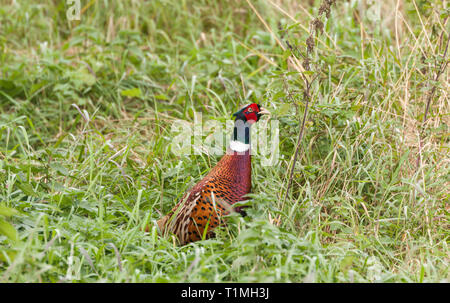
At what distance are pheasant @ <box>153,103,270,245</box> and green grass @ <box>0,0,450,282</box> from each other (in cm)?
10

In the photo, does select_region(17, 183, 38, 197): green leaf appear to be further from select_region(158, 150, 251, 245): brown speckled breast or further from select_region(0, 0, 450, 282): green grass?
select_region(158, 150, 251, 245): brown speckled breast

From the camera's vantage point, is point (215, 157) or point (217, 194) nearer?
point (217, 194)

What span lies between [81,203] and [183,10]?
11.0 ft

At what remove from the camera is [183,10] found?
5926 mm

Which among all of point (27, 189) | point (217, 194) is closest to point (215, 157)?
point (217, 194)

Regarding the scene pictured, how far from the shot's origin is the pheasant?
3074 millimetres

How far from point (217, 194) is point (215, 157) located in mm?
704

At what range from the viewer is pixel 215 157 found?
150 inches

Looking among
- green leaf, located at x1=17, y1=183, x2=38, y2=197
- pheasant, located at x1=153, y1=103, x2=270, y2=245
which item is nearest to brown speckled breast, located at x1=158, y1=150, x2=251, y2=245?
pheasant, located at x1=153, y1=103, x2=270, y2=245

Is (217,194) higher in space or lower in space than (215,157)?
lower

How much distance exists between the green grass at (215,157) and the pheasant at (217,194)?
10 cm

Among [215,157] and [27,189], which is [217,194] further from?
[27,189]
